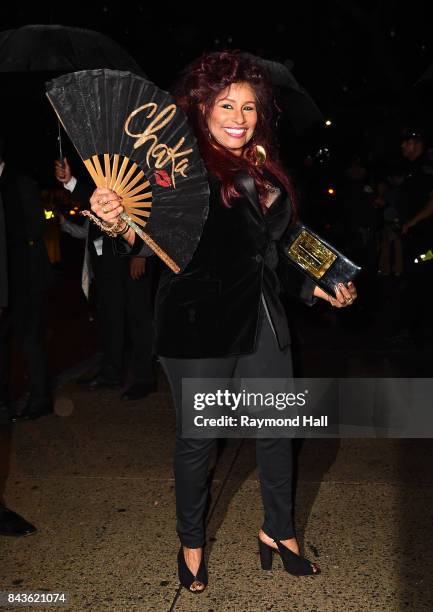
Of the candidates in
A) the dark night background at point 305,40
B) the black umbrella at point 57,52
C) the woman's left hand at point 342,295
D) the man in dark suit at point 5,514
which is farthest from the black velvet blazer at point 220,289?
the dark night background at point 305,40

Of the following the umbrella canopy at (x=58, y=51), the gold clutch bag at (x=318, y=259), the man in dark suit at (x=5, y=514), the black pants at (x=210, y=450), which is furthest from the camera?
the umbrella canopy at (x=58, y=51)

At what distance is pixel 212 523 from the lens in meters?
3.82

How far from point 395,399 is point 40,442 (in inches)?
102

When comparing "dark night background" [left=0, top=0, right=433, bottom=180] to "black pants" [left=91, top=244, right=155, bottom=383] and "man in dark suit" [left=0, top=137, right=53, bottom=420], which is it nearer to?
"black pants" [left=91, top=244, right=155, bottom=383]

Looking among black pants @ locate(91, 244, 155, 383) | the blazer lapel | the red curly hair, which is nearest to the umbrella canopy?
black pants @ locate(91, 244, 155, 383)

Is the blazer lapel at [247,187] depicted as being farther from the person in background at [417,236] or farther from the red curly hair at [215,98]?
the person in background at [417,236]

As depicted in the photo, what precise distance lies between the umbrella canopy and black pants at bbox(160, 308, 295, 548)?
9.25 feet

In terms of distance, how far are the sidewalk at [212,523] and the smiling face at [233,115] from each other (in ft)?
5.75

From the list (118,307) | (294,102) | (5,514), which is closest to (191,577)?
(5,514)

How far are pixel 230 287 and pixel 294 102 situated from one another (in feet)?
9.99

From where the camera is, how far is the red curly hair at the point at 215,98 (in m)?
3.06

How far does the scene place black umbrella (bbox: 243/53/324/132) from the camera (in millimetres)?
5309

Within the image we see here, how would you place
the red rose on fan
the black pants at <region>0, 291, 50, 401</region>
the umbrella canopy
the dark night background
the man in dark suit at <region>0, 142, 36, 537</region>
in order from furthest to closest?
1. the dark night background
2. the black pants at <region>0, 291, 50, 401</region>
3. the umbrella canopy
4. the man in dark suit at <region>0, 142, 36, 537</region>
5. the red rose on fan

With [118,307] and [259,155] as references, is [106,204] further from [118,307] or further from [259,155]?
[118,307]
